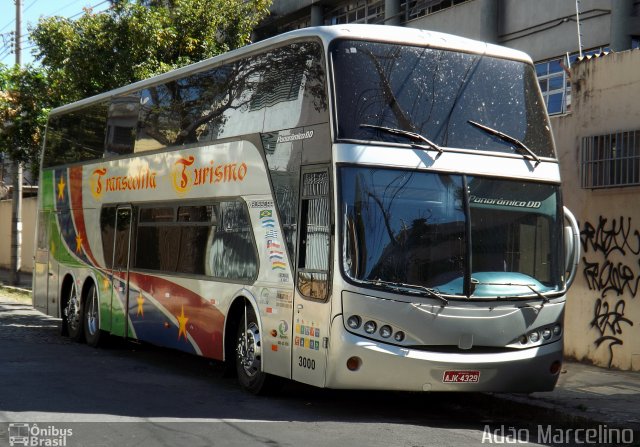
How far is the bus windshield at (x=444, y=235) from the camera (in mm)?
8961

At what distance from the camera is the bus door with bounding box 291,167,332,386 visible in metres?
9.13

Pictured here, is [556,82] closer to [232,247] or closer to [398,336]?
[232,247]

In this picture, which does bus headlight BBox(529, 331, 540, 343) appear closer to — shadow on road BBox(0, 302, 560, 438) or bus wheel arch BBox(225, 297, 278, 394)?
shadow on road BBox(0, 302, 560, 438)

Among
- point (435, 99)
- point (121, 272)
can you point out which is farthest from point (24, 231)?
point (435, 99)

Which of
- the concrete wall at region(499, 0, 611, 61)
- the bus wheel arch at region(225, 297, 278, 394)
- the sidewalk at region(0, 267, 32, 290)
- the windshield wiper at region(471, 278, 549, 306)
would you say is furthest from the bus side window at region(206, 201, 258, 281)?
the sidewalk at region(0, 267, 32, 290)

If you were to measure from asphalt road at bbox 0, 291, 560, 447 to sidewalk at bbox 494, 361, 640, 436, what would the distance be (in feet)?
0.96

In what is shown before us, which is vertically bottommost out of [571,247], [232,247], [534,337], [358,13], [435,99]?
[534,337]

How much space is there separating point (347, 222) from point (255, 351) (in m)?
2.29

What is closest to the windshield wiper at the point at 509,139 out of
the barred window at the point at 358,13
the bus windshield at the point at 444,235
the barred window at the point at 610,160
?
the bus windshield at the point at 444,235

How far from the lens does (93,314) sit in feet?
50.9

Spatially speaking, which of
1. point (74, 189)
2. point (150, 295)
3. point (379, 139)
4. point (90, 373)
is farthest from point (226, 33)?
point (379, 139)

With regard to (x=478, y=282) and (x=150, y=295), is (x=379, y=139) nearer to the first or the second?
(x=478, y=282)

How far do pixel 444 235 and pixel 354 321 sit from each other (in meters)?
1.21

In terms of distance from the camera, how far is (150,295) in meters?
13.3
